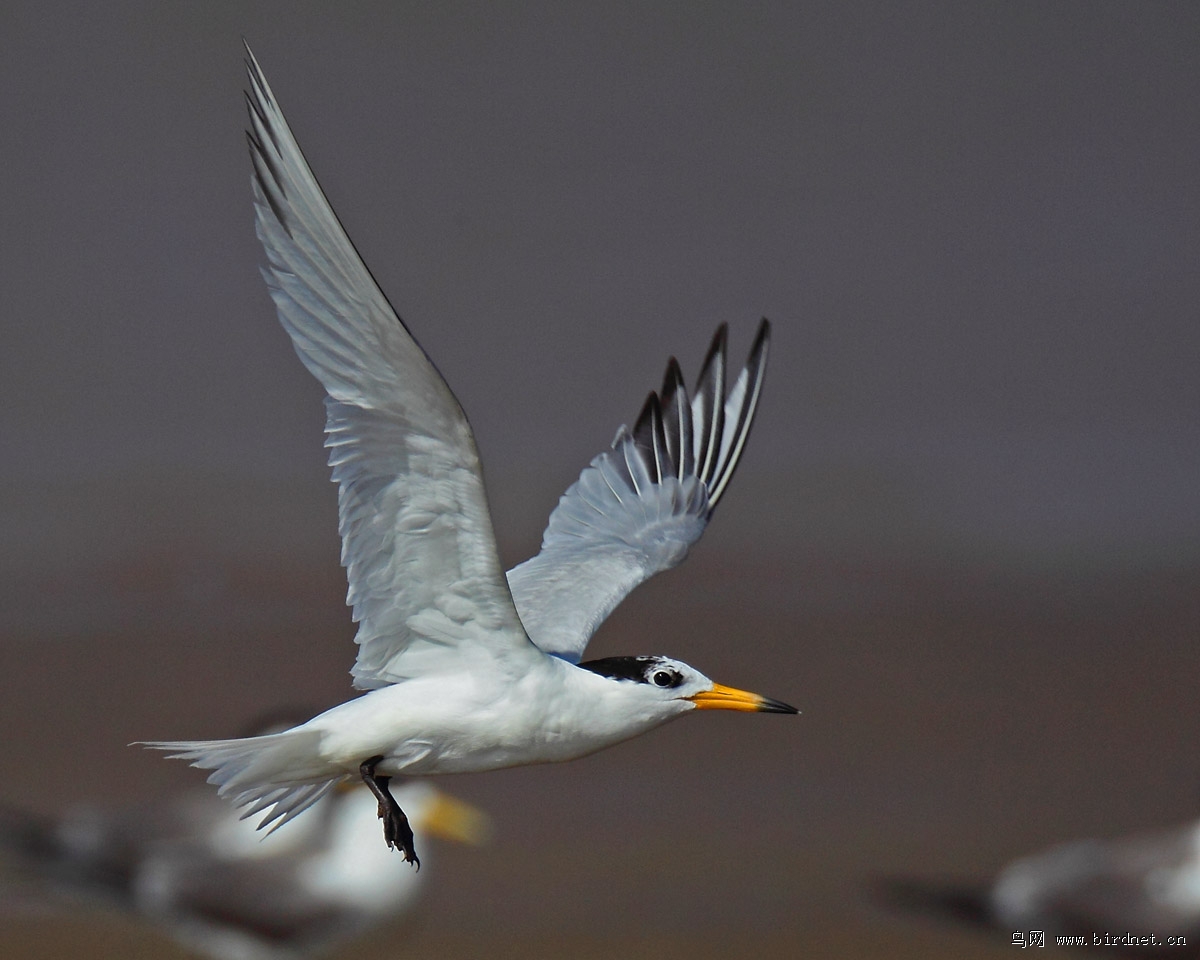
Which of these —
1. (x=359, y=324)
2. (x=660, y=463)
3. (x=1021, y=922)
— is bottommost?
(x=1021, y=922)

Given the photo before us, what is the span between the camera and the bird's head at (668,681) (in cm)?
296

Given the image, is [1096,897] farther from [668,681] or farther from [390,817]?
[390,817]

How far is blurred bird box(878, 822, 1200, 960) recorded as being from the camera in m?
4.77

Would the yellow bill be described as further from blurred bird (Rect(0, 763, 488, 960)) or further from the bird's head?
blurred bird (Rect(0, 763, 488, 960))

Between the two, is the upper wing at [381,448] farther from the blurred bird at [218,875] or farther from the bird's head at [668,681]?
the blurred bird at [218,875]

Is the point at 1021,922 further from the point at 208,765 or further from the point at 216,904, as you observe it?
the point at 208,765

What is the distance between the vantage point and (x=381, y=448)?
2.68 meters

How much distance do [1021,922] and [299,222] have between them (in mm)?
3210

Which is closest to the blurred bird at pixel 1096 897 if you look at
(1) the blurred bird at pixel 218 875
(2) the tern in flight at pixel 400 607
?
(1) the blurred bird at pixel 218 875

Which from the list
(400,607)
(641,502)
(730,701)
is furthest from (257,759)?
(641,502)

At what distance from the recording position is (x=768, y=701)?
119 inches

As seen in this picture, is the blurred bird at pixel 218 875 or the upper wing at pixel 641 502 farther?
the blurred bird at pixel 218 875

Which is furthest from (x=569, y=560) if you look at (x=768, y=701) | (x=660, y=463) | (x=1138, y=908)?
(x=1138, y=908)

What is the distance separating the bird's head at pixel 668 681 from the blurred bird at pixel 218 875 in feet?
6.91
